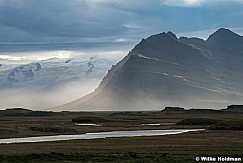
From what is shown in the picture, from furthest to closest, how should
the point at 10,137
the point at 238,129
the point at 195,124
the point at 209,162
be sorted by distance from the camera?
the point at 195,124 → the point at 238,129 → the point at 10,137 → the point at 209,162

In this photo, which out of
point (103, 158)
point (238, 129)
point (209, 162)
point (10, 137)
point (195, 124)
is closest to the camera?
point (209, 162)

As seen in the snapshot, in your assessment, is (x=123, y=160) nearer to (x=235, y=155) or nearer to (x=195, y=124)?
(x=235, y=155)

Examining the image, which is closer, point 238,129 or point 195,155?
point 195,155

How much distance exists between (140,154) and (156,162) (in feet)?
21.1

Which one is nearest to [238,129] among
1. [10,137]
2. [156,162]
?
[10,137]

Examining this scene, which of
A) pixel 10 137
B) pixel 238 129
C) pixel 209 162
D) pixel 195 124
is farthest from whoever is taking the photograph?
pixel 195 124

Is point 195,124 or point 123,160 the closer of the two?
point 123,160

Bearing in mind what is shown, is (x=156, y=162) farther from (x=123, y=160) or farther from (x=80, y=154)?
(x=80, y=154)

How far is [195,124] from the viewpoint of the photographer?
159875mm

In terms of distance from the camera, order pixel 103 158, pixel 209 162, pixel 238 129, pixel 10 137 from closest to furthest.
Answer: pixel 209 162 < pixel 103 158 < pixel 10 137 < pixel 238 129

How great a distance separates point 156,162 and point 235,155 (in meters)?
10.9

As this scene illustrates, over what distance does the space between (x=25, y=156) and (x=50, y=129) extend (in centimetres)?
6420

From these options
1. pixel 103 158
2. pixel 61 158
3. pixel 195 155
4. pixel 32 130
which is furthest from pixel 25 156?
pixel 32 130

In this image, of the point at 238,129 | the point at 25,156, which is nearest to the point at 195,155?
the point at 25,156
